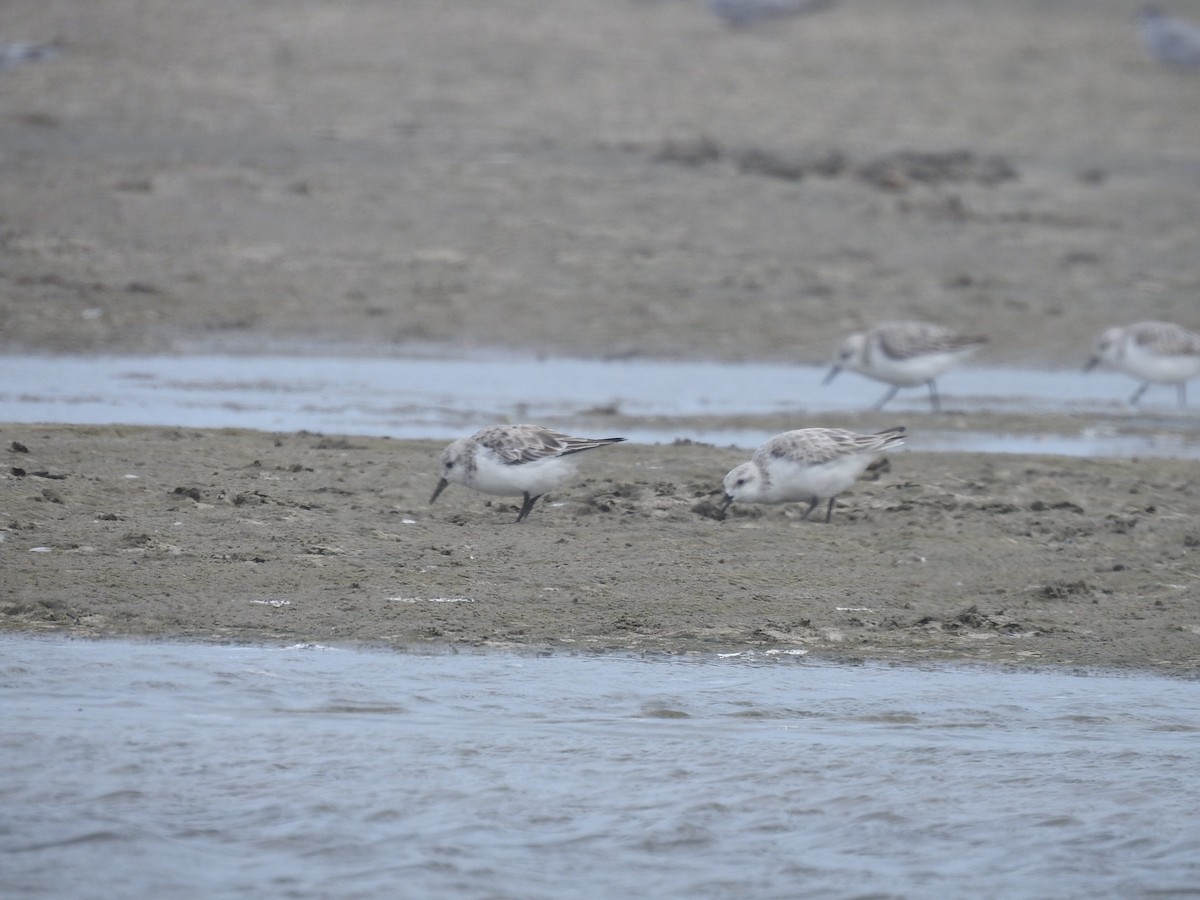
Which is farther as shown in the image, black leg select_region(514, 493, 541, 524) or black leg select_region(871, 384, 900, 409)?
black leg select_region(871, 384, 900, 409)

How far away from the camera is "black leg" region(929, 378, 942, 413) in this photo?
14.0 meters

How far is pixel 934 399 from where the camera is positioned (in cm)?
1420

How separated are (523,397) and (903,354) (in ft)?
9.18

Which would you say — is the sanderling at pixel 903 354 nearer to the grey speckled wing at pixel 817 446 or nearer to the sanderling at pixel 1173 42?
the grey speckled wing at pixel 817 446

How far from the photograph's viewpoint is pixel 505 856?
6.03m

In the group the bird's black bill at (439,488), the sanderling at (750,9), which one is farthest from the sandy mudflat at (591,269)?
the sanderling at (750,9)

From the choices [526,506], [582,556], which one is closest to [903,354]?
[526,506]

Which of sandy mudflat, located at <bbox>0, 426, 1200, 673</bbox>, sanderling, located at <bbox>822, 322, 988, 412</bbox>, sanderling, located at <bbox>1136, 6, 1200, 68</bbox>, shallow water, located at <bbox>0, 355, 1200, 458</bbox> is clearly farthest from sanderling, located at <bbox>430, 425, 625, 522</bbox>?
sanderling, located at <bbox>1136, 6, 1200, 68</bbox>

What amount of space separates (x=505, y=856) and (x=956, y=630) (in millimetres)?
2995

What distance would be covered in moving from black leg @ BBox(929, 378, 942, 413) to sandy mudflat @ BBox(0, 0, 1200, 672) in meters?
1.54

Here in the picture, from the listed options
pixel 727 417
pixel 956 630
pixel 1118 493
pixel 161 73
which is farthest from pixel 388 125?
pixel 956 630

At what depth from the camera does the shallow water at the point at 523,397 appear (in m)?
12.2

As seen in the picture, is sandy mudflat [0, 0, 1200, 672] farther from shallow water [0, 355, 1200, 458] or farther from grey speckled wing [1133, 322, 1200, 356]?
grey speckled wing [1133, 322, 1200, 356]

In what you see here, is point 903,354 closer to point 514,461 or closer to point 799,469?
point 799,469
